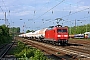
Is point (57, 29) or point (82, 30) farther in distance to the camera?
point (82, 30)

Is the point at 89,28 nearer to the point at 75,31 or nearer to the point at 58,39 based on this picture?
the point at 75,31

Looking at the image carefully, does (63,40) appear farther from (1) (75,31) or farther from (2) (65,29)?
(1) (75,31)

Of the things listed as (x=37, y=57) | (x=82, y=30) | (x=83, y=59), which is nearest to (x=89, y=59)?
(x=83, y=59)

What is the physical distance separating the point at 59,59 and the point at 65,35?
18.7 metres

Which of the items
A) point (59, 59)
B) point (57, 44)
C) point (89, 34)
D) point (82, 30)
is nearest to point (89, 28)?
point (82, 30)

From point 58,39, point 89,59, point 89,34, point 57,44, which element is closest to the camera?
point 89,59

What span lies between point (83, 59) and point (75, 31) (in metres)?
99.4

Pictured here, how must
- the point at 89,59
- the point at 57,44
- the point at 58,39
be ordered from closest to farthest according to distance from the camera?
1. the point at 89,59
2. the point at 58,39
3. the point at 57,44

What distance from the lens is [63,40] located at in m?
38.9

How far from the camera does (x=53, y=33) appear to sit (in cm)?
4044

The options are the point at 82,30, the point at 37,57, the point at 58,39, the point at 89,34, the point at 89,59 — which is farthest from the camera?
the point at 82,30

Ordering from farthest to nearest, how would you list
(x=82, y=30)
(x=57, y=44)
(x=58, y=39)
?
(x=82, y=30) < (x=57, y=44) < (x=58, y=39)

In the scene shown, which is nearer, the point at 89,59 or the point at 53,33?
the point at 89,59

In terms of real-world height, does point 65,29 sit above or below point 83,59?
above
